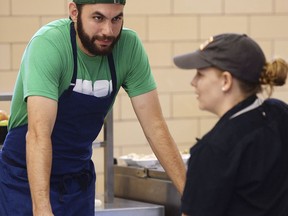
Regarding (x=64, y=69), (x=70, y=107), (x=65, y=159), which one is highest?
(x=64, y=69)

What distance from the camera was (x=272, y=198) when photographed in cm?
204

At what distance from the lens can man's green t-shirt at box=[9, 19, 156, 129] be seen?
2648 mm

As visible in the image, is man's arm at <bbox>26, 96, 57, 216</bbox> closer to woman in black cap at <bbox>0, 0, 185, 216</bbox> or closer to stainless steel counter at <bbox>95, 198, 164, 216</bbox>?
woman in black cap at <bbox>0, 0, 185, 216</bbox>

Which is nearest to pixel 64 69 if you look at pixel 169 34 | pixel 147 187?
pixel 147 187

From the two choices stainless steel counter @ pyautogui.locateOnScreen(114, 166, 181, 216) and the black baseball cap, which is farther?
stainless steel counter @ pyautogui.locateOnScreen(114, 166, 181, 216)

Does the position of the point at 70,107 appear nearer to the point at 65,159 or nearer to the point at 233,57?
the point at 65,159

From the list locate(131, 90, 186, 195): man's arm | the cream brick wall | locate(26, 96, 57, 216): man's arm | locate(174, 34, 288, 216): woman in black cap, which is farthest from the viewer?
the cream brick wall

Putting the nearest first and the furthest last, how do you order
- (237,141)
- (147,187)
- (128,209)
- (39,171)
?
1. (237,141)
2. (39,171)
3. (128,209)
4. (147,187)

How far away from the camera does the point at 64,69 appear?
272 centimetres

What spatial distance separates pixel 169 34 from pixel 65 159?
2244 millimetres

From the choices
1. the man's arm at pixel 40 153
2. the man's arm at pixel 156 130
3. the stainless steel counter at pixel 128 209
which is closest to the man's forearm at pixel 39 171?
the man's arm at pixel 40 153

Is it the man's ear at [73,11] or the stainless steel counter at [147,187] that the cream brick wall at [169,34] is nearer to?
the stainless steel counter at [147,187]

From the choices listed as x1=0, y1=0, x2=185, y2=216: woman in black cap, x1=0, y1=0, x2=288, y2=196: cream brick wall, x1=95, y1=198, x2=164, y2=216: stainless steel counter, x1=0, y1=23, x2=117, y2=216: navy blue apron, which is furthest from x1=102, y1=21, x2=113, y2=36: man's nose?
x1=0, y1=0, x2=288, y2=196: cream brick wall

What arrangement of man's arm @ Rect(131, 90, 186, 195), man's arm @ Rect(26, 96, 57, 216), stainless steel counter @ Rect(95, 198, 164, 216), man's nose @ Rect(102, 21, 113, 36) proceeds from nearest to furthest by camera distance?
man's arm @ Rect(26, 96, 57, 216), man's nose @ Rect(102, 21, 113, 36), man's arm @ Rect(131, 90, 186, 195), stainless steel counter @ Rect(95, 198, 164, 216)
